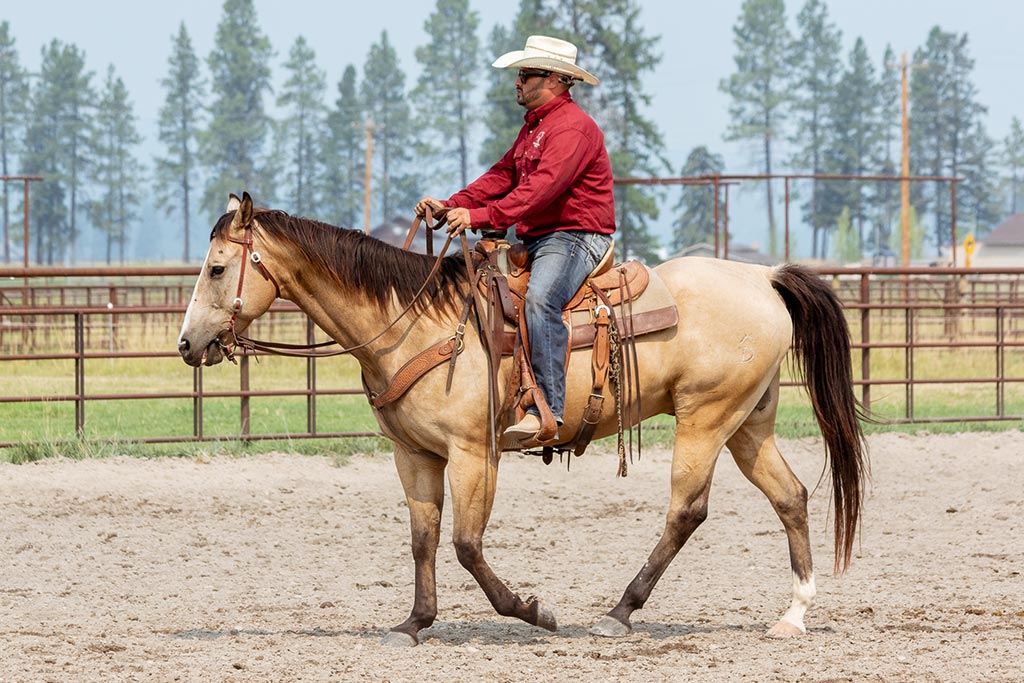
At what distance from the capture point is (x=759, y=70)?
269ft

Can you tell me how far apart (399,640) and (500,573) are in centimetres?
144

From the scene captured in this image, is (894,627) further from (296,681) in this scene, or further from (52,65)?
(52,65)

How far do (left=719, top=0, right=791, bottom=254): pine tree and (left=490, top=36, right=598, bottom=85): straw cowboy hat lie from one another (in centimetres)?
7657

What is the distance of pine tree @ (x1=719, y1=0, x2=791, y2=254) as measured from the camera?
82062mm

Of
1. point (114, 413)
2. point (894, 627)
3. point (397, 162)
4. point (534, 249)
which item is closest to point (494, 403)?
point (534, 249)

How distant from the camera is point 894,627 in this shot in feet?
17.2

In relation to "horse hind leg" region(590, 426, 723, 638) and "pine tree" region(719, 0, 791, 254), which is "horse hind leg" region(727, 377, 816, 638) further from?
"pine tree" region(719, 0, 791, 254)

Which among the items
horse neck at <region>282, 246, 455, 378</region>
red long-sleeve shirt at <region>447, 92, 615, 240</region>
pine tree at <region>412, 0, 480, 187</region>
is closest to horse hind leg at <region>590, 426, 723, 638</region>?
red long-sleeve shirt at <region>447, 92, 615, 240</region>

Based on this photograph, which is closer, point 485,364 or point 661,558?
point 485,364

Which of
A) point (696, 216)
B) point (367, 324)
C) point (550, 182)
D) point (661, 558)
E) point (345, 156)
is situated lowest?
point (661, 558)

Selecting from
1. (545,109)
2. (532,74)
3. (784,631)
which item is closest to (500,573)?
(784,631)

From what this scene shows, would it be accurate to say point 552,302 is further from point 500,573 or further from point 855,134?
point 855,134

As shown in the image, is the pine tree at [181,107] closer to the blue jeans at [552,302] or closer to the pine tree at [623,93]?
the pine tree at [623,93]

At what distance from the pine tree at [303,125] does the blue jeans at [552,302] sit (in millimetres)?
76629
